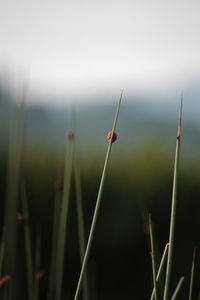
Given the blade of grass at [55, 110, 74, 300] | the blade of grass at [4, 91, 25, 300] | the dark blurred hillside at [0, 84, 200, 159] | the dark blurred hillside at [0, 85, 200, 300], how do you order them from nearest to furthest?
the blade of grass at [4, 91, 25, 300]
the blade of grass at [55, 110, 74, 300]
the dark blurred hillside at [0, 85, 200, 300]
the dark blurred hillside at [0, 84, 200, 159]

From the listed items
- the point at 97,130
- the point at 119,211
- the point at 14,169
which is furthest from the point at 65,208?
the point at 97,130

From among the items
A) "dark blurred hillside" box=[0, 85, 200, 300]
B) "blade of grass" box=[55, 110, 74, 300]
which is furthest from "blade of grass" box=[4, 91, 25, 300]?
"dark blurred hillside" box=[0, 85, 200, 300]

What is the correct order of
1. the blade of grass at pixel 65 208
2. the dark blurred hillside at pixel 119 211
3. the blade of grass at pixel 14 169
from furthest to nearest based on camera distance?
the dark blurred hillside at pixel 119 211 → the blade of grass at pixel 65 208 → the blade of grass at pixel 14 169

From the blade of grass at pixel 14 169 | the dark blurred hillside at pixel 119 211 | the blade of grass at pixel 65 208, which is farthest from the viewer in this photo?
the dark blurred hillside at pixel 119 211

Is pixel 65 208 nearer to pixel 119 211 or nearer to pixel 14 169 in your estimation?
pixel 14 169

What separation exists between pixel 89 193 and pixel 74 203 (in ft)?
0.36

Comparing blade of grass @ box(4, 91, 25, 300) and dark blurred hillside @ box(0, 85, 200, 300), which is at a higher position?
blade of grass @ box(4, 91, 25, 300)

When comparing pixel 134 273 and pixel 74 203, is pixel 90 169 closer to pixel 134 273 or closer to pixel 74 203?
pixel 74 203

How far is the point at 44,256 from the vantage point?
1.98 metres

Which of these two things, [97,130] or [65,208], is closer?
[65,208]

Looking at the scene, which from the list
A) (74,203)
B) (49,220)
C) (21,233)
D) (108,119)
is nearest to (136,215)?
(74,203)

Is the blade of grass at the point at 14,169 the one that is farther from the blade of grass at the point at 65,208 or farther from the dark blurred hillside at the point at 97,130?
the dark blurred hillside at the point at 97,130

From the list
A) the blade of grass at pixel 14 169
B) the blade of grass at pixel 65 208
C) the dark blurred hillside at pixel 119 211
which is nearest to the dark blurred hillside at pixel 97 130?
the dark blurred hillside at pixel 119 211

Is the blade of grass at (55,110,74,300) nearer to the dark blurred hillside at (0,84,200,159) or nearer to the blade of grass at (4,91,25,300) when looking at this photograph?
the blade of grass at (4,91,25,300)
